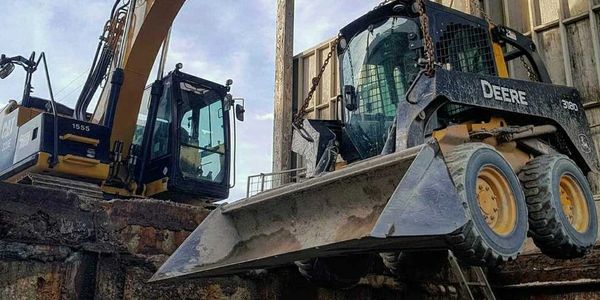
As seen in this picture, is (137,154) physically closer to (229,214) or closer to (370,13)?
(229,214)

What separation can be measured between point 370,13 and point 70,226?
2.70 meters

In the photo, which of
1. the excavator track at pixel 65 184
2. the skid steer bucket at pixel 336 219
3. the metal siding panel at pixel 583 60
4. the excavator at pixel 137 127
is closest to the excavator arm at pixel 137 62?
the excavator at pixel 137 127

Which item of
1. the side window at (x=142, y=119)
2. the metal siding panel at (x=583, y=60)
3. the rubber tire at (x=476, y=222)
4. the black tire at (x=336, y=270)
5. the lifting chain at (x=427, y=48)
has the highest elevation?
the metal siding panel at (x=583, y=60)

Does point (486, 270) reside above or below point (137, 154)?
below

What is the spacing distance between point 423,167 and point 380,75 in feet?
4.77

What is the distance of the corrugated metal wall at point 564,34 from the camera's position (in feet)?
24.8

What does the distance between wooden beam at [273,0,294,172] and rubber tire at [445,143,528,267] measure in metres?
5.08

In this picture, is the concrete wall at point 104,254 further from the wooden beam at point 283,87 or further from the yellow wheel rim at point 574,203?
the wooden beam at point 283,87

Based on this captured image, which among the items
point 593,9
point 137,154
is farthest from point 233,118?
point 593,9

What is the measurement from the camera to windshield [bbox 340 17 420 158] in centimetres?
452

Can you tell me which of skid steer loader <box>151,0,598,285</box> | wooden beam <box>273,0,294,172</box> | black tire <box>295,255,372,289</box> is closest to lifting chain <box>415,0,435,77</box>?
skid steer loader <box>151,0,598,285</box>

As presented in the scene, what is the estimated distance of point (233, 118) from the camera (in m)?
7.36

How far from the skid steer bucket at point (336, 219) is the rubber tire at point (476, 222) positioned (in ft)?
0.23

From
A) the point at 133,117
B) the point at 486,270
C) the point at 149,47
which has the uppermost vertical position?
the point at 149,47
